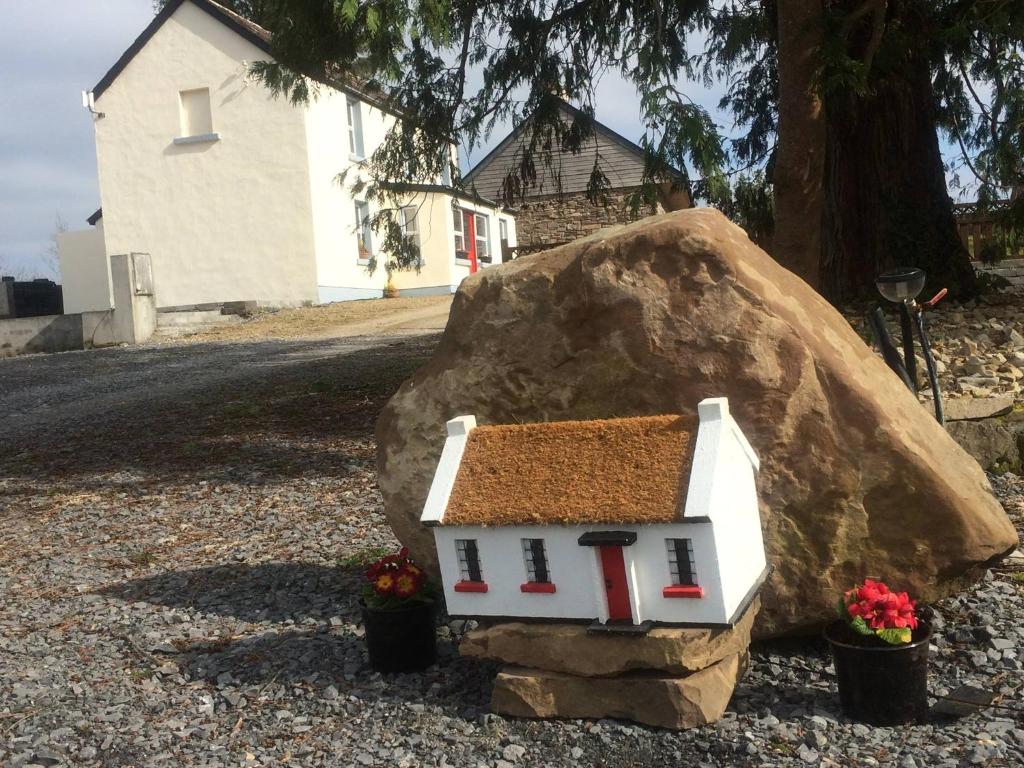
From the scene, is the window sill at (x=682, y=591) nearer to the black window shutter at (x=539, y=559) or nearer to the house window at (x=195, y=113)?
the black window shutter at (x=539, y=559)

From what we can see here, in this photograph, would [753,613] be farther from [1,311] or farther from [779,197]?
[1,311]

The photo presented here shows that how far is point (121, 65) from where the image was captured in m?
21.8

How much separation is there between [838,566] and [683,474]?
2.92 feet

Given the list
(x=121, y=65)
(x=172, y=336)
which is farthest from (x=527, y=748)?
(x=121, y=65)

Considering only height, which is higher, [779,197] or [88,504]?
[779,197]

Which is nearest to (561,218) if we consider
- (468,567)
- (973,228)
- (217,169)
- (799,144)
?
(217,169)

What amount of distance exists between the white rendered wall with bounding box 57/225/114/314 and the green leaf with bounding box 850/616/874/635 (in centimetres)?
2482

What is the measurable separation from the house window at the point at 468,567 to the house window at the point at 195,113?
20.5m

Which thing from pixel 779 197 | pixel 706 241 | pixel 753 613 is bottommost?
pixel 753 613

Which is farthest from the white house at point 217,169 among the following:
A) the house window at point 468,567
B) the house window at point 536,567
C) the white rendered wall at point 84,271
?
the house window at point 536,567

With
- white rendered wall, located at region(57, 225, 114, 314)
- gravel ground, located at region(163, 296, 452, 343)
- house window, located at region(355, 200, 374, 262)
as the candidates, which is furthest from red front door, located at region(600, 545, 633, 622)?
white rendered wall, located at region(57, 225, 114, 314)

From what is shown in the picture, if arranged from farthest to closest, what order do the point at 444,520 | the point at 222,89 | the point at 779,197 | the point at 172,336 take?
the point at 222,89 < the point at 172,336 < the point at 779,197 < the point at 444,520

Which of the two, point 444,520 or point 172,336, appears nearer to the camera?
point 444,520

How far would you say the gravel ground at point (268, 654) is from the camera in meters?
3.11
